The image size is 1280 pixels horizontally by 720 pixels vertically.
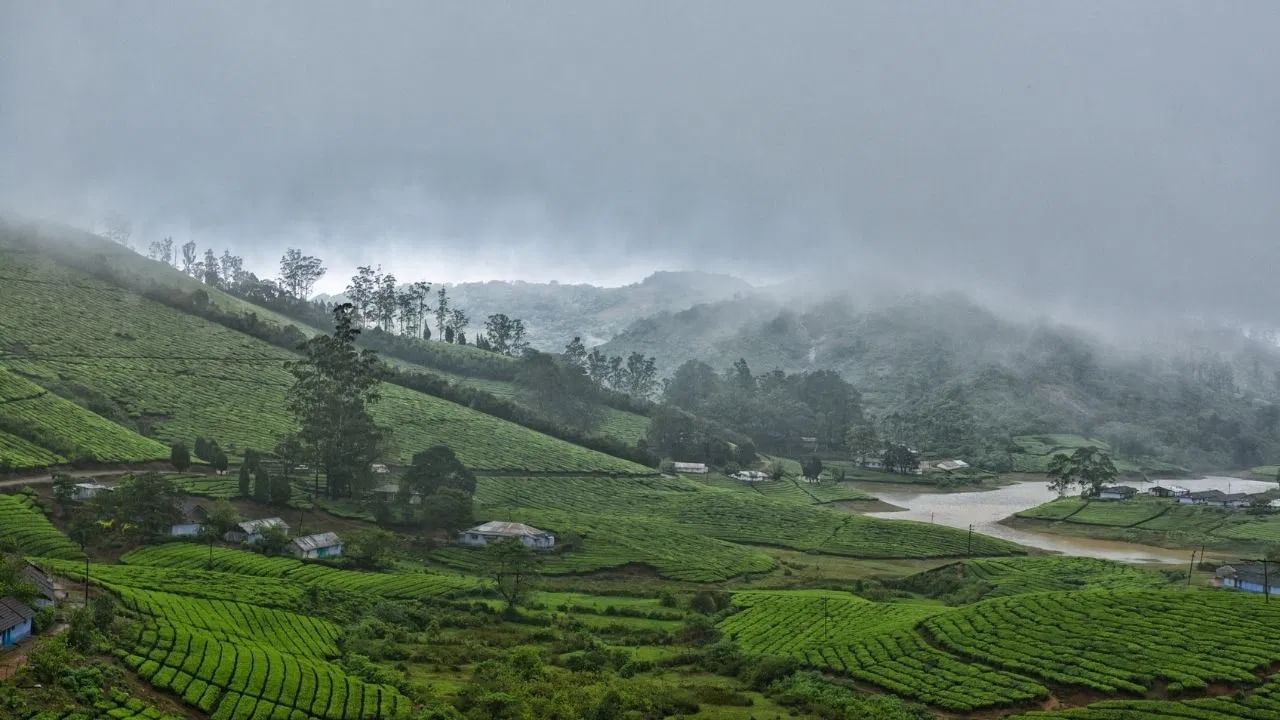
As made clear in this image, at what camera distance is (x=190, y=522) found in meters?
76.6

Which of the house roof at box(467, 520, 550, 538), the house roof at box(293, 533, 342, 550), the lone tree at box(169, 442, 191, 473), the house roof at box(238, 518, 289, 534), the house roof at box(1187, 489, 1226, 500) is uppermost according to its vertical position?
the house roof at box(1187, 489, 1226, 500)

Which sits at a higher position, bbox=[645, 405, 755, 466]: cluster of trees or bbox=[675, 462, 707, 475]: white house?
bbox=[645, 405, 755, 466]: cluster of trees

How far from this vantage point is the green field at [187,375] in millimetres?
110250

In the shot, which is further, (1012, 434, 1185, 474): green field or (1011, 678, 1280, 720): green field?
(1012, 434, 1185, 474): green field

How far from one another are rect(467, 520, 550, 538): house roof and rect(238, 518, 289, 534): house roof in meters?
16.4

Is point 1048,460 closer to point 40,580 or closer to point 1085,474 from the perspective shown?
point 1085,474

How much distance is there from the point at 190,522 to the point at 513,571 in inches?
1014

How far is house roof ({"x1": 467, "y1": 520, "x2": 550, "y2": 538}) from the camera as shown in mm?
87625

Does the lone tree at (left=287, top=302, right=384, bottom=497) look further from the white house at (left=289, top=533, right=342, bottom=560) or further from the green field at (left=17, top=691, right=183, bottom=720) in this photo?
the green field at (left=17, top=691, right=183, bottom=720)

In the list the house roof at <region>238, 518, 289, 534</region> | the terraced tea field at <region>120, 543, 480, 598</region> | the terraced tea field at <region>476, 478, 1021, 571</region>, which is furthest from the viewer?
the terraced tea field at <region>476, 478, 1021, 571</region>

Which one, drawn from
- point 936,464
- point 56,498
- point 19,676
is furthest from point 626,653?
point 936,464

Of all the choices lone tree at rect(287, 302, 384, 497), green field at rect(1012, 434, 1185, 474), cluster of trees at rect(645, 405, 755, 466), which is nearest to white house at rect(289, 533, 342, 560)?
lone tree at rect(287, 302, 384, 497)

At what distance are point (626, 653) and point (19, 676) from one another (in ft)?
102

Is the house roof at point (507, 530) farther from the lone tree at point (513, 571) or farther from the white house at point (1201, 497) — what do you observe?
the white house at point (1201, 497)
